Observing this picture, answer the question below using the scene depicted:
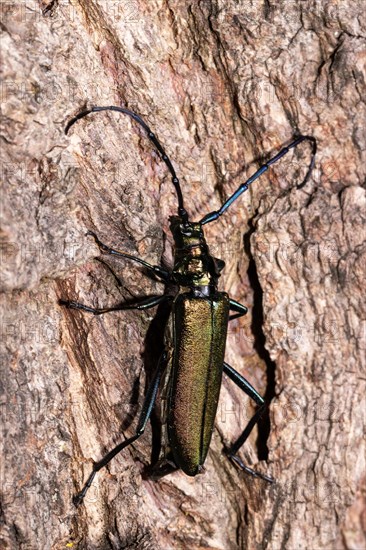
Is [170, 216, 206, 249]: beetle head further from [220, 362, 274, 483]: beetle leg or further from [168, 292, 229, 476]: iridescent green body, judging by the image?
[220, 362, 274, 483]: beetle leg

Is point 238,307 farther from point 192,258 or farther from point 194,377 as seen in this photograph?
point 194,377

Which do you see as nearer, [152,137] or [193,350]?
[152,137]

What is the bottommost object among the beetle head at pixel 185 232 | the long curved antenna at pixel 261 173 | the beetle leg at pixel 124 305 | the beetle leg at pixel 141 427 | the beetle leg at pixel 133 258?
the beetle leg at pixel 141 427

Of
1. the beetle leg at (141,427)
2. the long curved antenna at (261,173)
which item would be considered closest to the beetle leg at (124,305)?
the beetle leg at (141,427)

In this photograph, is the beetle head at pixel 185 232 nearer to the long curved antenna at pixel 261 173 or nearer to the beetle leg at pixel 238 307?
the long curved antenna at pixel 261 173

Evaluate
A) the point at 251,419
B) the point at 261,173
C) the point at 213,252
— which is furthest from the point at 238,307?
the point at 261,173
